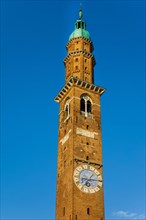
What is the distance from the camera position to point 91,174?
136ft

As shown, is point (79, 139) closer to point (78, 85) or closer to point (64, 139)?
point (64, 139)

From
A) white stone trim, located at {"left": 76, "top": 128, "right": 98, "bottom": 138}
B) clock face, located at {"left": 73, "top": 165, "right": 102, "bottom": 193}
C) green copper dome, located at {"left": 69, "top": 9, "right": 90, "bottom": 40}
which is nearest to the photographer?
clock face, located at {"left": 73, "top": 165, "right": 102, "bottom": 193}

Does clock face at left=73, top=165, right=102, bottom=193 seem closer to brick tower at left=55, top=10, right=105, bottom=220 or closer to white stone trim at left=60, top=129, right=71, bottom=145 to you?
brick tower at left=55, top=10, right=105, bottom=220

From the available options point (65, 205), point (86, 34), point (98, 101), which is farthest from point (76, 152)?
point (86, 34)

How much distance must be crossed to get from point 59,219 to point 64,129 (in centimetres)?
1062

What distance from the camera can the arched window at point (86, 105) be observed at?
45.9 metres

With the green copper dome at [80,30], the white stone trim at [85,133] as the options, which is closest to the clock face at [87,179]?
the white stone trim at [85,133]

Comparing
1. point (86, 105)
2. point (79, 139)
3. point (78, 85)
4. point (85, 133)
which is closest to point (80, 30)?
point (78, 85)

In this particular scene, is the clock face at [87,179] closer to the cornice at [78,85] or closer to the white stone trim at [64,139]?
the white stone trim at [64,139]

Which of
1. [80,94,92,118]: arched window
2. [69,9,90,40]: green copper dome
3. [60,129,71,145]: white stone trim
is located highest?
[69,9,90,40]: green copper dome

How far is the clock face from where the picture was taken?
132 feet

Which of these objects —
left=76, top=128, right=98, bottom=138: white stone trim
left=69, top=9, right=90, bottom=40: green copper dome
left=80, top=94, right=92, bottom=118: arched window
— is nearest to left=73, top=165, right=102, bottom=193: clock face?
left=76, top=128, right=98, bottom=138: white stone trim

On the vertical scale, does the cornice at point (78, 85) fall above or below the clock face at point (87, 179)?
above
